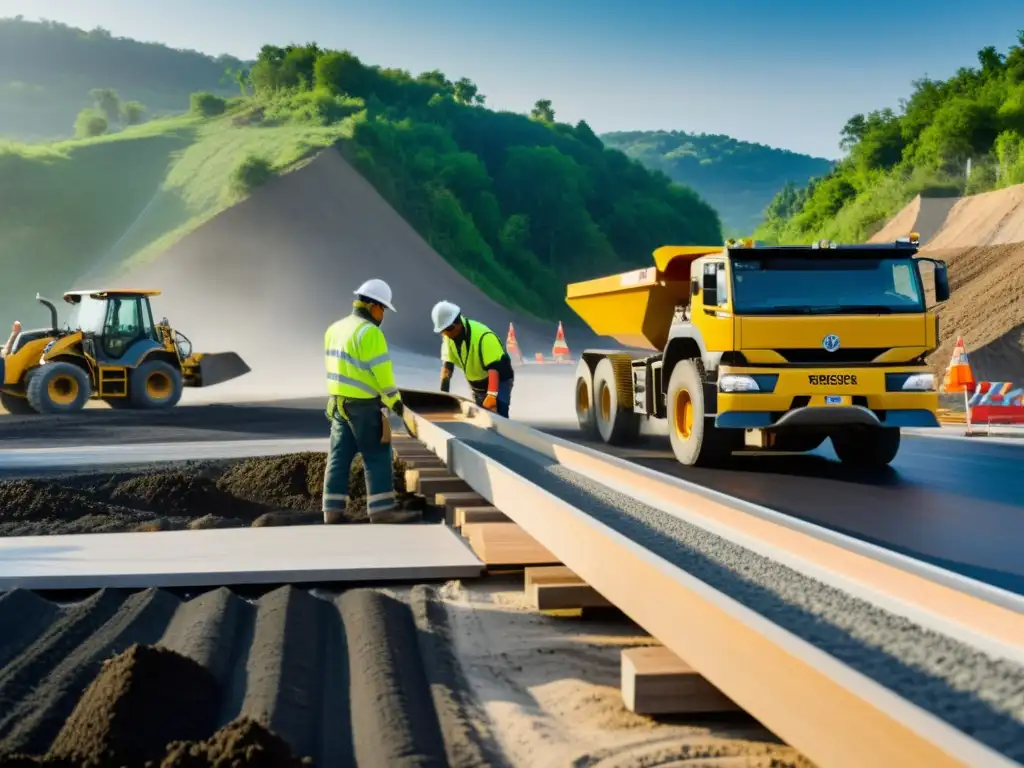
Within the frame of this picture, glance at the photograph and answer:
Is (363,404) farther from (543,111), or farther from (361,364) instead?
(543,111)

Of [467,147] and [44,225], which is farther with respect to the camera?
[467,147]

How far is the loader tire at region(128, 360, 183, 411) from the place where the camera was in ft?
76.1

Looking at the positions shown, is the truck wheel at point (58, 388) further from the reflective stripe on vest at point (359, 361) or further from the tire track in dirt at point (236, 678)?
the tire track in dirt at point (236, 678)

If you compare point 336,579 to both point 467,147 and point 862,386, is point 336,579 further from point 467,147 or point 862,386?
point 467,147

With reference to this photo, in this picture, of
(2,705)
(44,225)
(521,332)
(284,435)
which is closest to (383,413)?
(2,705)

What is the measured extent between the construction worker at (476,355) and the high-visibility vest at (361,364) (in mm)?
2782

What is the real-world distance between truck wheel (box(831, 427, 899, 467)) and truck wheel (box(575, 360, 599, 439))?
3.85 metres

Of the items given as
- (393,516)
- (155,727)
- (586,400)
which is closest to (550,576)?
(155,727)

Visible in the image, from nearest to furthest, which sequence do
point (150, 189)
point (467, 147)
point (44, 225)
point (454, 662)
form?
point (454, 662)
point (44, 225)
point (150, 189)
point (467, 147)

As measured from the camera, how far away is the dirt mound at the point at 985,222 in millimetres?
41750

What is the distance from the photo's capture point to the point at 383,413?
966 cm

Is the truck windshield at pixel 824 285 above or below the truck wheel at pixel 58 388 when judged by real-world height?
above

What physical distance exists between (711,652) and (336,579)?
3.70 metres

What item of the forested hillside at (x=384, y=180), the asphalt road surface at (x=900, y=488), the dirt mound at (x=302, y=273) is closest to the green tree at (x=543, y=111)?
the forested hillside at (x=384, y=180)
